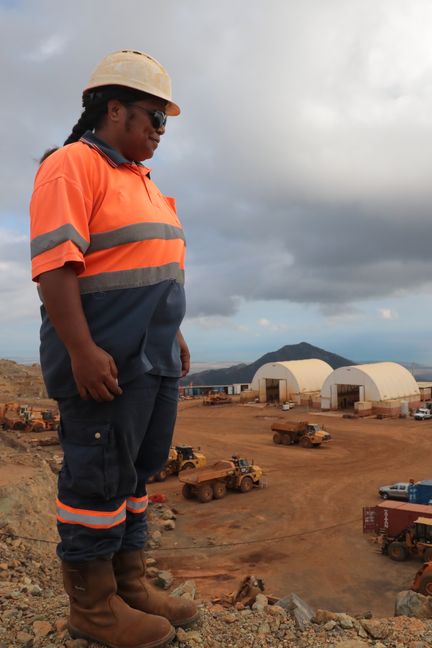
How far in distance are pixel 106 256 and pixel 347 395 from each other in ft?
128

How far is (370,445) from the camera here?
25.7 m

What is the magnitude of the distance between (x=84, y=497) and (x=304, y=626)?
2099 mm

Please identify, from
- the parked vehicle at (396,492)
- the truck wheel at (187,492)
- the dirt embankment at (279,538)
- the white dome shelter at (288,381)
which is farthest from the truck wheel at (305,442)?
the white dome shelter at (288,381)

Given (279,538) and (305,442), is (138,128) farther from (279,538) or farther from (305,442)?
(305,442)

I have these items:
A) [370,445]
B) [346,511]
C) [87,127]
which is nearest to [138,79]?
[87,127]

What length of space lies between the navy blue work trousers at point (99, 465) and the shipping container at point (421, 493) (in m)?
14.5

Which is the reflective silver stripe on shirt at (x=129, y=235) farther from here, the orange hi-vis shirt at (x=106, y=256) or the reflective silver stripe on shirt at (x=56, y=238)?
the reflective silver stripe on shirt at (x=56, y=238)

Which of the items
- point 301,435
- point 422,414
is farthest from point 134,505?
point 422,414

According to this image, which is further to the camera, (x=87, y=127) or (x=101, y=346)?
(x=87, y=127)

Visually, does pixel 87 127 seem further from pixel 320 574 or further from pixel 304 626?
pixel 320 574

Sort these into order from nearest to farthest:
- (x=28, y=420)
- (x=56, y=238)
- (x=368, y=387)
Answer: (x=56, y=238), (x=28, y=420), (x=368, y=387)

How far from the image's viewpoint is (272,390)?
147 feet

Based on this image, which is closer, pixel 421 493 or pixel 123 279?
pixel 123 279

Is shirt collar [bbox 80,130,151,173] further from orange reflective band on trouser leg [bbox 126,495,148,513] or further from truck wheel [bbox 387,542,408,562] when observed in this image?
truck wheel [bbox 387,542,408,562]
